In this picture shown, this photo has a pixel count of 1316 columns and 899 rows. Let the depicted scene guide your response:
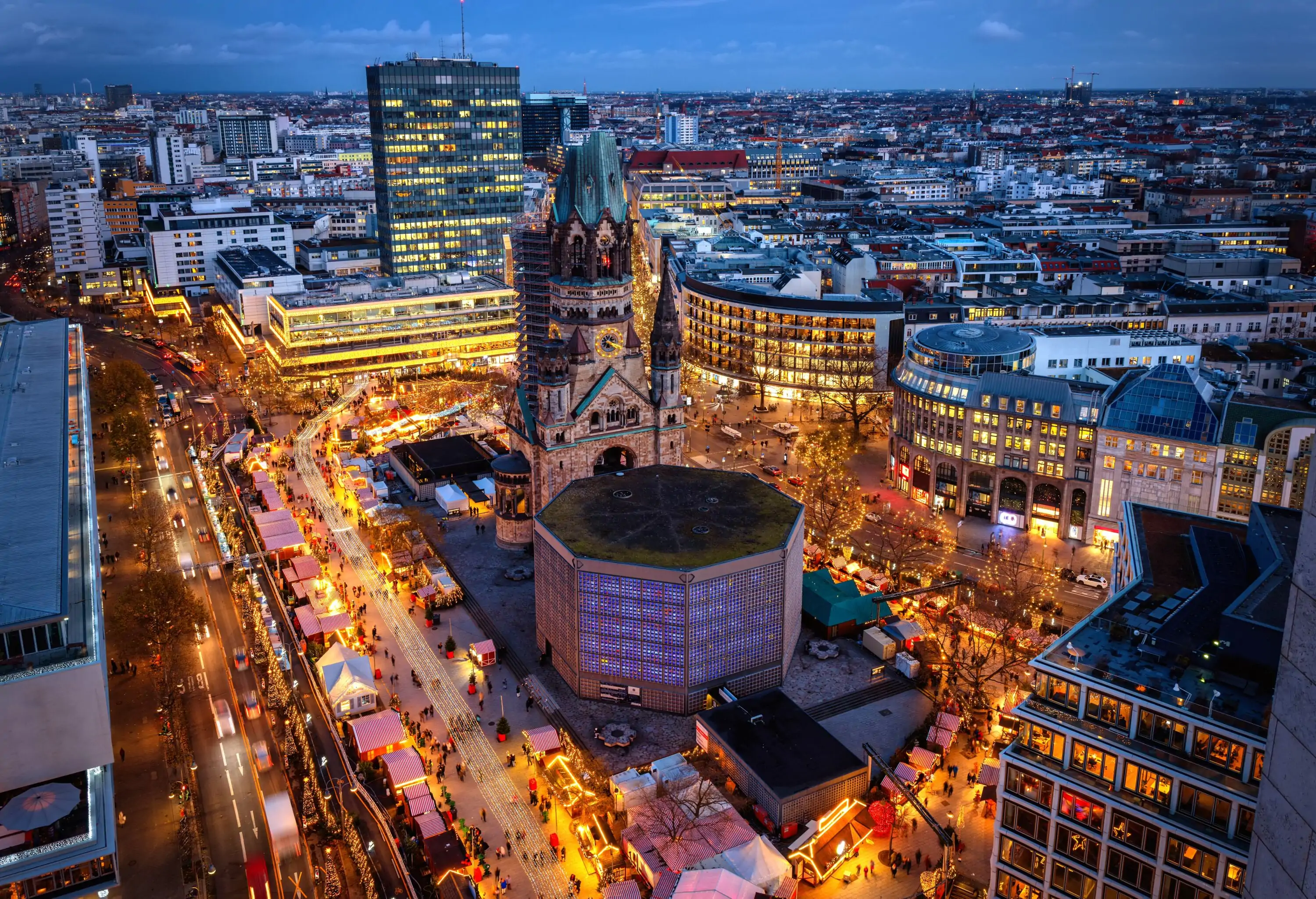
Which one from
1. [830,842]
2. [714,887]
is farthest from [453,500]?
[714,887]

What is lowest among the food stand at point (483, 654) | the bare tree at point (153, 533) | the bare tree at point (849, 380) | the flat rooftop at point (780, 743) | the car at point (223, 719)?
the car at point (223, 719)

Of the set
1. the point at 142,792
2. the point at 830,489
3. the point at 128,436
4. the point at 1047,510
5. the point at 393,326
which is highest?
the point at 393,326

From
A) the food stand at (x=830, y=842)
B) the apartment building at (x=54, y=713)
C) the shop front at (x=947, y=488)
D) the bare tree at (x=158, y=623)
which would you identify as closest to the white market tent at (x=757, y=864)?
the food stand at (x=830, y=842)

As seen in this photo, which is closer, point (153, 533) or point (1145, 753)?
point (1145, 753)

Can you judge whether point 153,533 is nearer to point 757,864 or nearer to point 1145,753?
point 757,864

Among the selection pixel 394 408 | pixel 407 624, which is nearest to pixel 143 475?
pixel 394 408

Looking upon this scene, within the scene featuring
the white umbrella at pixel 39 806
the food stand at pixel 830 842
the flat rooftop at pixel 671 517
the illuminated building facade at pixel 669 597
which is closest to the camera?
the white umbrella at pixel 39 806

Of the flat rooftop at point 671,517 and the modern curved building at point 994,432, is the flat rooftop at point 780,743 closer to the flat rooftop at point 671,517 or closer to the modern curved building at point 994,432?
the flat rooftop at point 671,517
